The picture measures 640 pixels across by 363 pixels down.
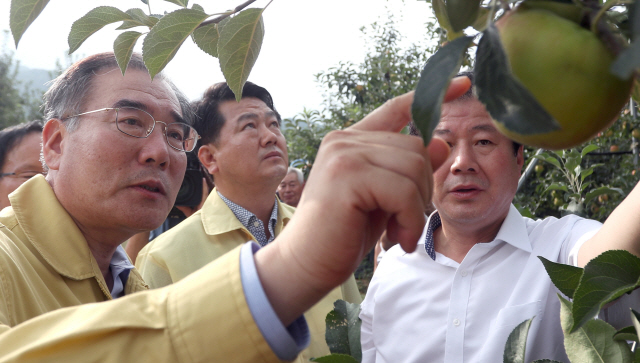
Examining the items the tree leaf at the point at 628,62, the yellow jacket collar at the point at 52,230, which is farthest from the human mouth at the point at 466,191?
the tree leaf at the point at 628,62

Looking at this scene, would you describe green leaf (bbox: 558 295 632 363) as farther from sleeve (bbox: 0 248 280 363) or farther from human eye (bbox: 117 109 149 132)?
human eye (bbox: 117 109 149 132)

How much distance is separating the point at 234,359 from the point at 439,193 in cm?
115

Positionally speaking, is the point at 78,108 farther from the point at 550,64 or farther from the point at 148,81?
the point at 550,64

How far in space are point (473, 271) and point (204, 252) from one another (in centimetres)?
113

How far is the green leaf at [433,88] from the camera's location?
41cm

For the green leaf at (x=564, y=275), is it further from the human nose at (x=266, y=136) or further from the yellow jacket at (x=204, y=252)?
the human nose at (x=266, y=136)

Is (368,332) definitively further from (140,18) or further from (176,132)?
→ (140,18)

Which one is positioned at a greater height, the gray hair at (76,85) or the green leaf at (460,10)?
the green leaf at (460,10)

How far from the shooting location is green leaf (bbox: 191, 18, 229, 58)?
32.1 inches

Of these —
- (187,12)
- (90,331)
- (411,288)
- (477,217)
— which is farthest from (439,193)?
(90,331)

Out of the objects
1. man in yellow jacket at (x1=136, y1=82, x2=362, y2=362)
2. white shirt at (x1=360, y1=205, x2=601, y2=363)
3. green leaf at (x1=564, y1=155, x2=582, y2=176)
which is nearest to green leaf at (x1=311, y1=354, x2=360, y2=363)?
white shirt at (x1=360, y1=205, x2=601, y2=363)

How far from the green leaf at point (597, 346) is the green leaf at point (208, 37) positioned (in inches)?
25.9

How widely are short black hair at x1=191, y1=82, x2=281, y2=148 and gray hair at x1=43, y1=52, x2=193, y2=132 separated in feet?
3.52

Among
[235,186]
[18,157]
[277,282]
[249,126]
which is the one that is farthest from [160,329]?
[18,157]
